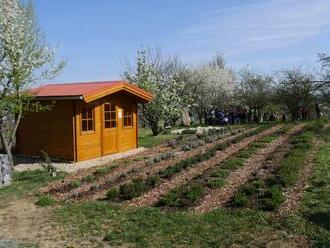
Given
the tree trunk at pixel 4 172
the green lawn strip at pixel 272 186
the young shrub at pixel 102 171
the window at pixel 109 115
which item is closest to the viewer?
the green lawn strip at pixel 272 186

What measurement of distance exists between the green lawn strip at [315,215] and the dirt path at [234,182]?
1.57 meters

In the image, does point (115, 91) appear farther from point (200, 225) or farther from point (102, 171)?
point (200, 225)

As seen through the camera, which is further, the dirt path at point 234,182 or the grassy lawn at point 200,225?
the dirt path at point 234,182

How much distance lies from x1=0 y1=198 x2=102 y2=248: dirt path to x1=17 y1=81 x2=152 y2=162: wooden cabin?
645cm

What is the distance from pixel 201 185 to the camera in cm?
1148

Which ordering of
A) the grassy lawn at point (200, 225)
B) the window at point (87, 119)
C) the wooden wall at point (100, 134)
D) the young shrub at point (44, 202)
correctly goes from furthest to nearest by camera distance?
the window at point (87, 119) → the wooden wall at point (100, 134) → the young shrub at point (44, 202) → the grassy lawn at point (200, 225)

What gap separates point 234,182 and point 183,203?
2.15m

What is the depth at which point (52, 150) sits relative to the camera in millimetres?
18297

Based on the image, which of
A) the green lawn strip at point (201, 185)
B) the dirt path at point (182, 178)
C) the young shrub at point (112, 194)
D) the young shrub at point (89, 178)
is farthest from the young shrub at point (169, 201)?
the young shrub at point (89, 178)

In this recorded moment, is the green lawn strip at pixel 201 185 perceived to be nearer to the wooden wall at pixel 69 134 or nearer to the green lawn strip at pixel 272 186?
the green lawn strip at pixel 272 186

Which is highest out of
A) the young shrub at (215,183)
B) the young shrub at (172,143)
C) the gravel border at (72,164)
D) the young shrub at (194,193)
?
the young shrub at (172,143)

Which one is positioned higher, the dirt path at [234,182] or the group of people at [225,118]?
the group of people at [225,118]

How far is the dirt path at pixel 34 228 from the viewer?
838 centimetres

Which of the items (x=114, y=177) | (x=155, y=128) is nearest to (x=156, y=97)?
(x=155, y=128)
